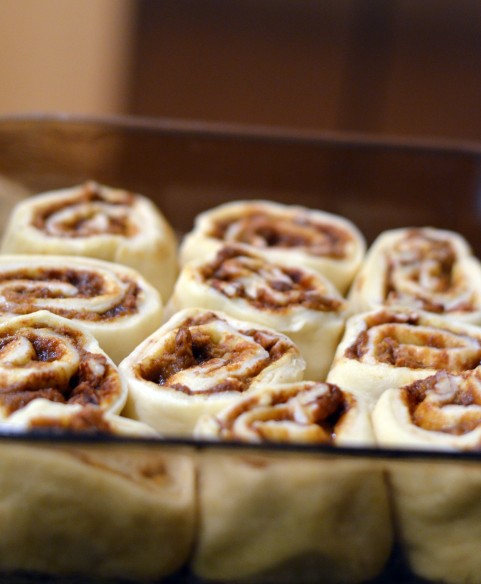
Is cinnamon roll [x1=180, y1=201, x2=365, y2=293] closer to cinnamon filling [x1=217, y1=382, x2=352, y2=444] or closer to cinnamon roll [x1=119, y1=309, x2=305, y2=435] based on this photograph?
cinnamon roll [x1=119, y1=309, x2=305, y2=435]

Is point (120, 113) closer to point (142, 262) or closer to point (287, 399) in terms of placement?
point (142, 262)

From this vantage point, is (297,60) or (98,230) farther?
(297,60)

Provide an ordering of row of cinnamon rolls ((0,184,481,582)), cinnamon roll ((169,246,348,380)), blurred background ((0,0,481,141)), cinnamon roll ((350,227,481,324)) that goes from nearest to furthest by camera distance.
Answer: row of cinnamon rolls ((0,184,481,582)) → cinnamon roll ((169,246,348,380)) → cinnamon roll ((350,227,481,324)) → blurred background ((0,0,481,141))

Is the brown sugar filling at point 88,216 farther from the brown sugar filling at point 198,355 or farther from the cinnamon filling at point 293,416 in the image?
the cinnamon filling at point 293,416

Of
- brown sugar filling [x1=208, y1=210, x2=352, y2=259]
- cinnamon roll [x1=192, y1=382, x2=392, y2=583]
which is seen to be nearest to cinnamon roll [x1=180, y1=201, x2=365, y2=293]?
brown sugar filling [x1=208, y1=210, x2=352, y2=259]

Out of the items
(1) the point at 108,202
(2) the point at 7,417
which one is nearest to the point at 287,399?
(2) the point at 7,417

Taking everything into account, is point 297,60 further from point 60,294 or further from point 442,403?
point 442,403

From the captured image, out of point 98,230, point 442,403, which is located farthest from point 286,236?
point 442,403
